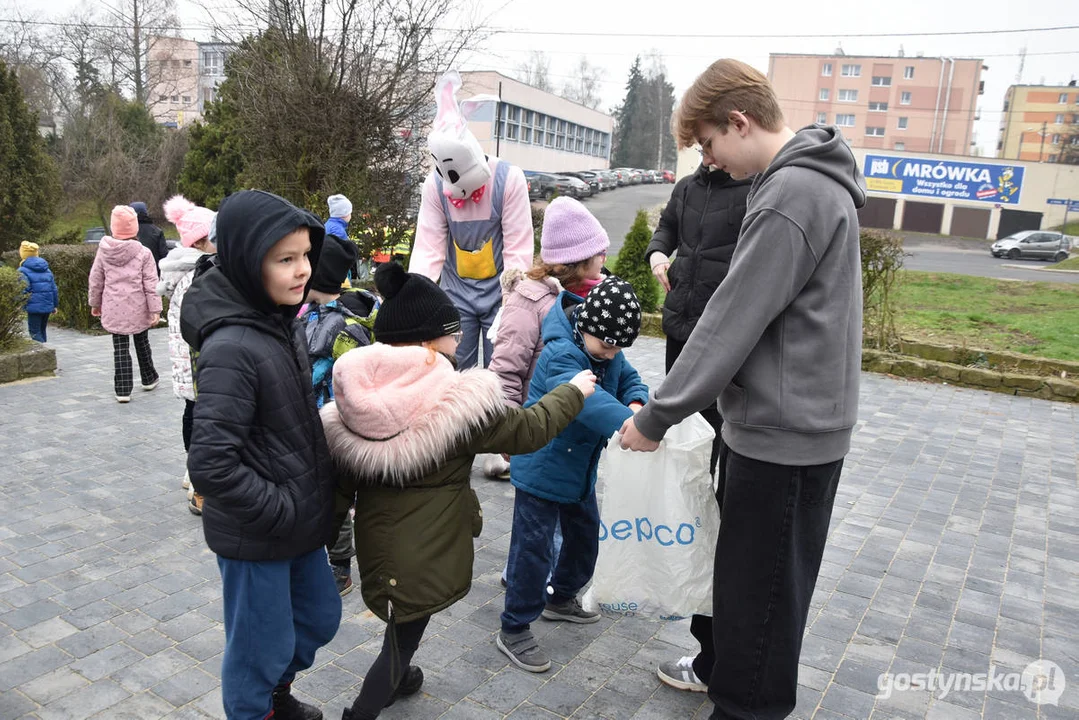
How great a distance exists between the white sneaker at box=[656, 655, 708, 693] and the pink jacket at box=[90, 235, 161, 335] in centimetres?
530

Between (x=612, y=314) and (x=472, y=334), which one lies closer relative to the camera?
(x=612, y=314)

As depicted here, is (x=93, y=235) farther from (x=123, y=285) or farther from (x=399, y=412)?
(x=399, y=412)

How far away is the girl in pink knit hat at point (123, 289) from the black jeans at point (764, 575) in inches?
227

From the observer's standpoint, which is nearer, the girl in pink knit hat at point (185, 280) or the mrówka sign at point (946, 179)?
the girl in pink knit hat at point (185, 280)

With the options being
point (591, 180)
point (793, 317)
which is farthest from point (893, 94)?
point (793, 317)

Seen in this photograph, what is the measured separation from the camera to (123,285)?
651 centimetres

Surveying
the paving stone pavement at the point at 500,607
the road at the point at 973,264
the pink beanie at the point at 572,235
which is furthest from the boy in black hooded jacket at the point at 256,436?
the road at the point at 973,264

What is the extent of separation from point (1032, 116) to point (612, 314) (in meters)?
78.6

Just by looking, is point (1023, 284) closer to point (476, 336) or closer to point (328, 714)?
point (476, 336)

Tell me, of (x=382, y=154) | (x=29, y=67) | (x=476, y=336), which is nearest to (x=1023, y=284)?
(x=382, y=154)

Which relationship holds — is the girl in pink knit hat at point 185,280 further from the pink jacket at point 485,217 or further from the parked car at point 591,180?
the parked car at point 591,180

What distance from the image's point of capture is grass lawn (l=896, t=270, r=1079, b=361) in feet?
33.9

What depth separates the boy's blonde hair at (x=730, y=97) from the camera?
2.18 metres

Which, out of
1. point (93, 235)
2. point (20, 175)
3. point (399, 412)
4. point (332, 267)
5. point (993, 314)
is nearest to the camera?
point (399, 412)
